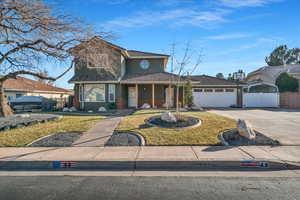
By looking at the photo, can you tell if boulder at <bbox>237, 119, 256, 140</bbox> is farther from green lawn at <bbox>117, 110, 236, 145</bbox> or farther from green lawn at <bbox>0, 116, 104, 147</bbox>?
green lawn at <bbox>0, 116, 104, 147</bbox>

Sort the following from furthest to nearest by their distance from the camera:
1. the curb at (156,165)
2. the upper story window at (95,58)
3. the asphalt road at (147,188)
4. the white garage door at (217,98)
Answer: the white garage door at (217,98), the upper story window at (95,58), the curb at (156,165), the asphalt road at (147,188)

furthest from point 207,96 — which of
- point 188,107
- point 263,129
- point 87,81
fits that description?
point 87,81

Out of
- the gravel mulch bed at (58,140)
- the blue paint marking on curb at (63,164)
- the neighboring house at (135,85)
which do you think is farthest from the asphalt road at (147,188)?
the neighboring house at (135,85)

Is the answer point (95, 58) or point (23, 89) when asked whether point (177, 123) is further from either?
point (23, 89)

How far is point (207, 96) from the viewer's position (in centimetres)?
1889

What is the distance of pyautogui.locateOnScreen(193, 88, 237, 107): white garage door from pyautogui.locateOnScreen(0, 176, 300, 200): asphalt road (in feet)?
50.7

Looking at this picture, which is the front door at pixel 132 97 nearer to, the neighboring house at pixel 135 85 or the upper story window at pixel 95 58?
the neighboring house at pixel 135 85

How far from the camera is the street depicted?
314cm

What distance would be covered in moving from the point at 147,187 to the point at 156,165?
3.64 feet

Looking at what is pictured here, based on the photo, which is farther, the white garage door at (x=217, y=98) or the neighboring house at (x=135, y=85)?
the white garage door at (x=217, y=98)

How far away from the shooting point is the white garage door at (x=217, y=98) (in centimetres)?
1881

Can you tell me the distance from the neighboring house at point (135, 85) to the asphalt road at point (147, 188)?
10950 mm

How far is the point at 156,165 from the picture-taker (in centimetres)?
454

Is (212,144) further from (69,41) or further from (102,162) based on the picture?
(69,41)
